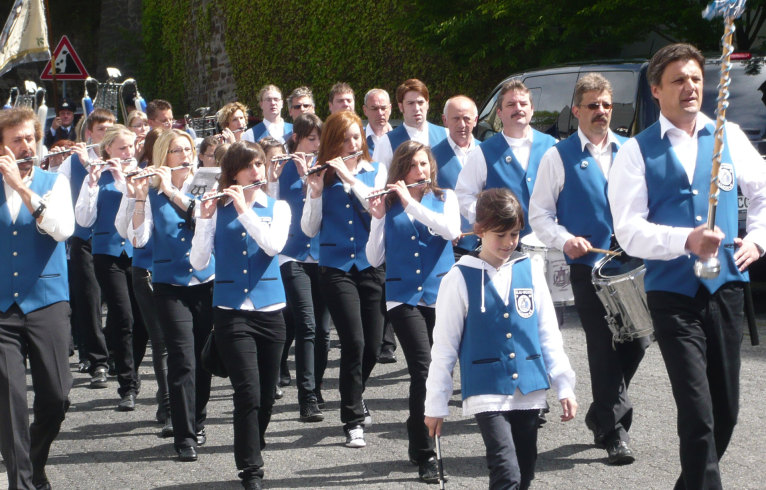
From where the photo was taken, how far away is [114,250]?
27.2ft

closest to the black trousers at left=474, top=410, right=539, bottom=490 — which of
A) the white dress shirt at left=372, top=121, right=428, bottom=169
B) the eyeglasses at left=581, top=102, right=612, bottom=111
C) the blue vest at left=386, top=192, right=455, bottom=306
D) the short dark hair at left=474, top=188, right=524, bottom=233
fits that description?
the short dark hair at left=474, top=188, right=524, bottom=233

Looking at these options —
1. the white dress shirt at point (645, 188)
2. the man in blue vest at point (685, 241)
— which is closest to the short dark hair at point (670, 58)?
the man in blue vest at point (685, 241)

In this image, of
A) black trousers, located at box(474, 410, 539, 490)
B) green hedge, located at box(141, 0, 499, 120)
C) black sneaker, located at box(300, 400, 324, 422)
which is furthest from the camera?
green hedge, located at box(141, 0, 499, 120)

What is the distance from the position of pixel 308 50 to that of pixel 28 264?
16147 mm

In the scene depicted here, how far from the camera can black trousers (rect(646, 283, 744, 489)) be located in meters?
4.38

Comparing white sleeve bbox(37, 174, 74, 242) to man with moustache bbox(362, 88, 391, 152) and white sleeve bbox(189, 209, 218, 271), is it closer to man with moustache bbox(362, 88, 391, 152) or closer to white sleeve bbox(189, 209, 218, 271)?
white sleeve bbox(189, 209, 218, 271)

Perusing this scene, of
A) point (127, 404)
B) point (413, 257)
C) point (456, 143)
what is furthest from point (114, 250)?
point (413, 257)

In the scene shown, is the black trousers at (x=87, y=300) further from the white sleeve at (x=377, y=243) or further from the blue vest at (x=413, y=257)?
the blue vest at (x=413, y=257)

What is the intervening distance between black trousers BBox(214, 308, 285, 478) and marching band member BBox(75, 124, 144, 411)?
215 centimetres

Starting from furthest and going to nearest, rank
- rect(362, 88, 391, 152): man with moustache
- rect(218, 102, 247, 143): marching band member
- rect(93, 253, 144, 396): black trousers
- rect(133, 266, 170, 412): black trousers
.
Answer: rect(218, 102, 247, 143): marching band member
rect(362, 88, 391, 152): man with moustache
rect(93, 253, 144, 396): black trousers
rect(133, 266, 170, 412): black trousers

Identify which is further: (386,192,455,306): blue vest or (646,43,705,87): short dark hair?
(386,192,455,306): blue vest

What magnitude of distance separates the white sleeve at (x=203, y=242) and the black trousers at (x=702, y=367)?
255cm

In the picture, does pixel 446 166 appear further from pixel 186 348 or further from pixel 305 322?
pixel 186 348

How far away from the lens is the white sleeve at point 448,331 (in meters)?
4.44
